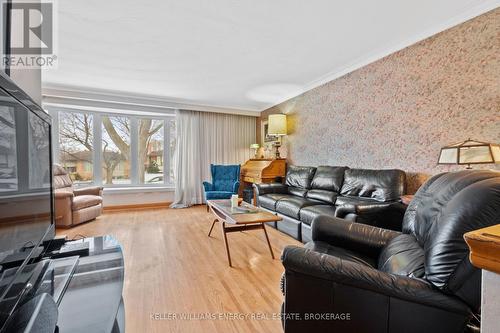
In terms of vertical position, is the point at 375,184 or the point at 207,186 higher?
the point at 375,184

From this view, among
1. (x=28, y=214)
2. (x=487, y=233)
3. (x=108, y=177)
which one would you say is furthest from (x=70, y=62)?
(x=487, y=233)

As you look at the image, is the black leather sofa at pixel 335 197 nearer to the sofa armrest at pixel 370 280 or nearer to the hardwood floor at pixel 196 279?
the hardwood floor at pixel 196 279

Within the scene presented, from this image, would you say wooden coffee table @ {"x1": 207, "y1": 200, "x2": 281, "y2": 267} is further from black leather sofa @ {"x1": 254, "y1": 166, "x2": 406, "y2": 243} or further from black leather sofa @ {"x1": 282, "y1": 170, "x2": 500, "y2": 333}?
black leather sofa @ {"x1": 282, "y1": 170, "x2": 500, "y2": 333}

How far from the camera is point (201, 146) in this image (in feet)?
17.1

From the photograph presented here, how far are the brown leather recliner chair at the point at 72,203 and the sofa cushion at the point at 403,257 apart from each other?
158 inches

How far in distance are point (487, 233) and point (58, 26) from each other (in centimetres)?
324

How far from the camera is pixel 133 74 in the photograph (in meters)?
3.41

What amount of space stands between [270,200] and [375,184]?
146 centimetres

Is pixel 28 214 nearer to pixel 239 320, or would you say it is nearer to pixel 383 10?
pixel 239 320

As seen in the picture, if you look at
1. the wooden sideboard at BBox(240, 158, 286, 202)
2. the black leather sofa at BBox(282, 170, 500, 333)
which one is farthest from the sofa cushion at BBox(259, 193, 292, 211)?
the black leather sofa at BBox(282, 170, 500, 333)

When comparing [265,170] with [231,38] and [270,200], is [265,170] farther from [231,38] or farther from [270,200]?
[231,38]

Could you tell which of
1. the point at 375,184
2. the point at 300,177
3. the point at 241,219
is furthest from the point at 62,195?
the point at 375,184

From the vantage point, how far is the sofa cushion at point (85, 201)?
136 inches

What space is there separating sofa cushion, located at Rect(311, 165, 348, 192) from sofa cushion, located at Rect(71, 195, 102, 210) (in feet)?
11.8
